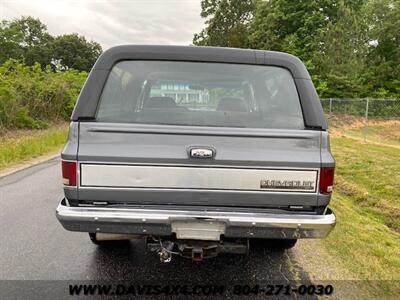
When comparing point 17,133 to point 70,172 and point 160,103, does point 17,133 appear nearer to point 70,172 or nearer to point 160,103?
point 160,103

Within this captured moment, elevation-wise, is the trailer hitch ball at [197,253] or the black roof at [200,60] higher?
the black roof at [200,60]

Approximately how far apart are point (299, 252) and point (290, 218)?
153 centimetres

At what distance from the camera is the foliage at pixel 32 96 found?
1606 centimetres

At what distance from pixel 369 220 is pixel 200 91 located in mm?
3457

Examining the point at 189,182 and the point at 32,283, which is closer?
the point at 189,182

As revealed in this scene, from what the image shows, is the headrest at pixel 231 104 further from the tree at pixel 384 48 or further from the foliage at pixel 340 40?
the tree at pixel 384 48

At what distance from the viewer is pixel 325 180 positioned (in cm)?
289

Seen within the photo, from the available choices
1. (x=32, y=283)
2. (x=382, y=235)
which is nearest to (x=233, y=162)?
(x=32, y=283)

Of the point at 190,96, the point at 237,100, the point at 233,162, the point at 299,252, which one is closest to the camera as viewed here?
the point at 233,162

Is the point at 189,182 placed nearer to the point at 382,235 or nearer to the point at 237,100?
the point at 237,100

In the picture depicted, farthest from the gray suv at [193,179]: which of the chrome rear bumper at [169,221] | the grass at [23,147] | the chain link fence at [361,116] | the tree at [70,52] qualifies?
the tree at [70,52]

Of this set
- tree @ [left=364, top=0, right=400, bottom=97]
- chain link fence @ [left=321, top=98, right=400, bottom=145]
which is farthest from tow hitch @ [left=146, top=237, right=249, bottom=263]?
tree @ [left=364, top=0, right=400, bottom=97]

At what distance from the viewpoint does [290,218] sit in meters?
2.86

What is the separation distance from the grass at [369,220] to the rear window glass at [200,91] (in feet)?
5.59
